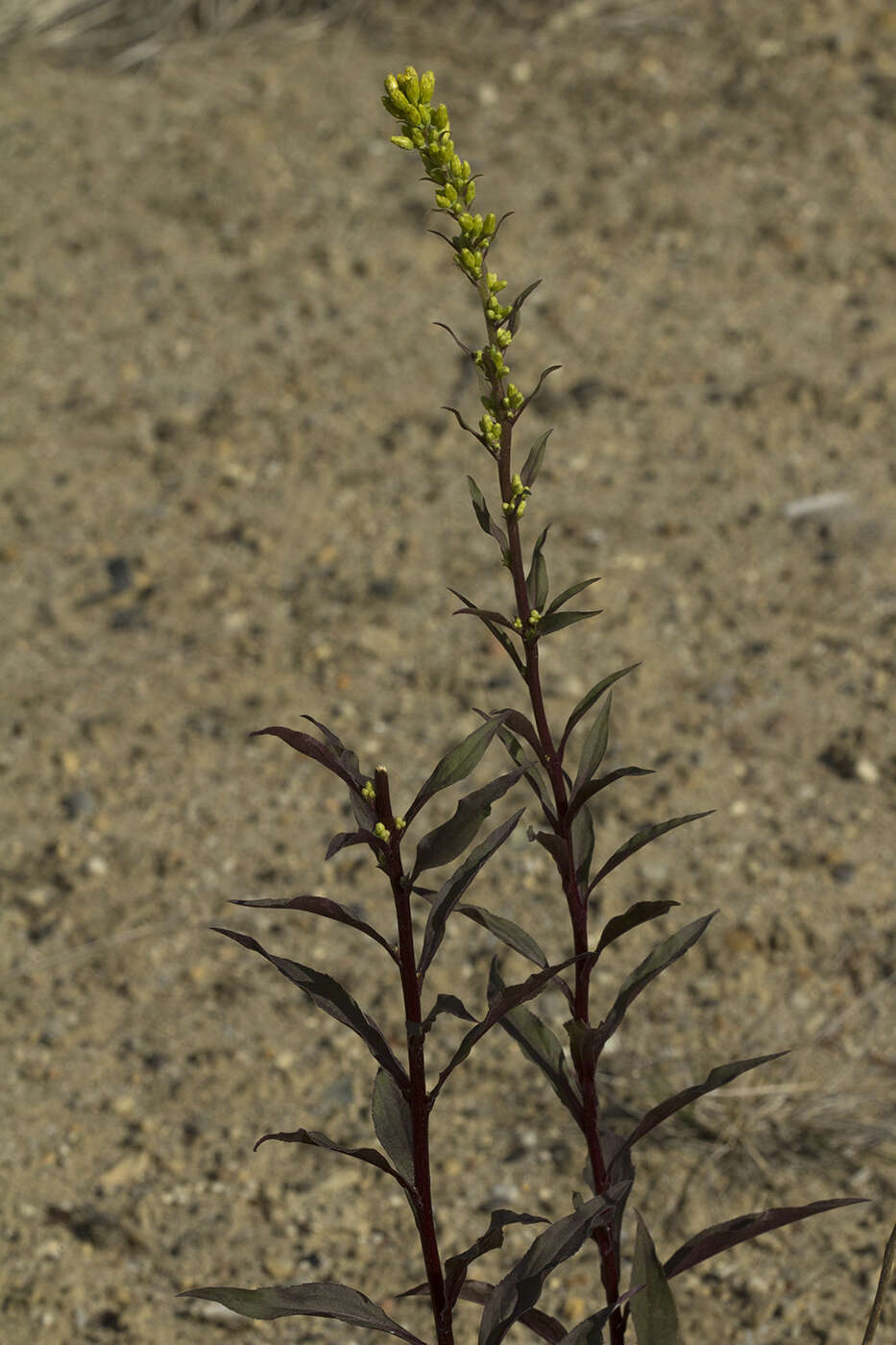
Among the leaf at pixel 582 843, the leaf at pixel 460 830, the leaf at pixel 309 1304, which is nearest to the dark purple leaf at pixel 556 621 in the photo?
the leaf at pixel 460 830

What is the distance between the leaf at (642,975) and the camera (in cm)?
149

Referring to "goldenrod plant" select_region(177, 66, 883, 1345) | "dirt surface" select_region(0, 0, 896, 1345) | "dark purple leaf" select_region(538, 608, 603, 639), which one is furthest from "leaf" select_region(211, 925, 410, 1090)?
"dirt surface" select_region(0, 0, 896, 1345)

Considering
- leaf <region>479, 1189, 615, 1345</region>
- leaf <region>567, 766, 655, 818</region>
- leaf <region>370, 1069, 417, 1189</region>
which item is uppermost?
leaf <region>567, 766, 655, 818</region>

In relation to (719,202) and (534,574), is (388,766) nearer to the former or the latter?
(534,574)

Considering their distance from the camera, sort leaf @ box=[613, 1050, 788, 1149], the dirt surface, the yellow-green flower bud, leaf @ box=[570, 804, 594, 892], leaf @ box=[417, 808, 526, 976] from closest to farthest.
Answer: the yellow-green flower bud, leaf @ box=[417, 808, 526, 976], leaf @ box=[613, 1050, 788, 1149], leaf @ box=[570, 804, 594, 892], the dirt surface

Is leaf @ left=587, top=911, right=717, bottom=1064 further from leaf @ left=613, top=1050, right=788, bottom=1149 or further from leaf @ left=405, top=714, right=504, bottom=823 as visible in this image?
leaf @ left=405, top=714, right=504, bottom=823

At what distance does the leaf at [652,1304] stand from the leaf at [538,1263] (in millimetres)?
44

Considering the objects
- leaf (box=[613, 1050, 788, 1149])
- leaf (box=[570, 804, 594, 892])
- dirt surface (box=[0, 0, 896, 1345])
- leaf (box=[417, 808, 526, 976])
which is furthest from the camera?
dirt surface (box=[0, 0, 896, 1345])

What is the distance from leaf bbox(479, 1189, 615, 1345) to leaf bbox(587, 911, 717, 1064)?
0.46 ft

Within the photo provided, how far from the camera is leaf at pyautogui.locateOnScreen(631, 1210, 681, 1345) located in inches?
55.6

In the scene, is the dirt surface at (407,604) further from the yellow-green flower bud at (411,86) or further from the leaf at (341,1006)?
the yellow-green flower bud at (411,86)

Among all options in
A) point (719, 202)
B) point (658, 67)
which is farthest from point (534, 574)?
point (658, 67)

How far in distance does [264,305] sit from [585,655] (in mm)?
1696

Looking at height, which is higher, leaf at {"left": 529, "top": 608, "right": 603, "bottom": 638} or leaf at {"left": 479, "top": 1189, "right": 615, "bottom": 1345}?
leaf at {"left": 529, "top": 608, "right": 603, "bottom": 638}
